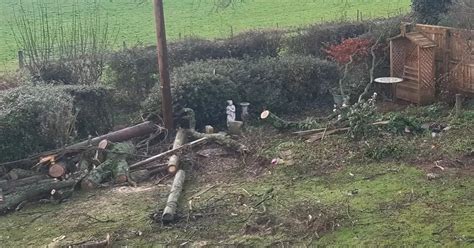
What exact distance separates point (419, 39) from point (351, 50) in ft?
6.51

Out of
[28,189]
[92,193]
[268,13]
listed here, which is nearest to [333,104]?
[92,193]

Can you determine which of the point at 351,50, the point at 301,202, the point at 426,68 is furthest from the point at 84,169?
the point at 426,68

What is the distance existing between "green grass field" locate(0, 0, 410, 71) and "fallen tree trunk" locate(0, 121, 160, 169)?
36.2 ft

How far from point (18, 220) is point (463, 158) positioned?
798 centimetres

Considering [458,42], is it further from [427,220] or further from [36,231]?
[36,231]

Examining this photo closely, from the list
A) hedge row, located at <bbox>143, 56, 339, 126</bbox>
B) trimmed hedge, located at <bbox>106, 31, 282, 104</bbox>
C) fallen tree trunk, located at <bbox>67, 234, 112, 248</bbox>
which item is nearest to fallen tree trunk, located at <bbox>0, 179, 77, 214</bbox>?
fallen tree trunk, located at <bbox>67, 234, 112, 248</bbox>

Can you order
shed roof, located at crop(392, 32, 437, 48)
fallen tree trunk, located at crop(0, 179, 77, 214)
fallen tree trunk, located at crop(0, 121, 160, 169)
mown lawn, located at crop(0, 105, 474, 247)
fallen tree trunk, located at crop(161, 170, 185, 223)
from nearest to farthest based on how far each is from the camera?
mown lawn, located at crop(0, 105, 474, 247), fallen tree trunk, located at crop(161, 170, 185, 223), fallen tree trunk, located at crop(0, 179, 77, 214), fallen tree trunk, located at crop(0, 121, 160, 169), shed roof, located at crop(392, 32, 437, 48)

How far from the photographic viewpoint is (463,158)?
36.2 feet

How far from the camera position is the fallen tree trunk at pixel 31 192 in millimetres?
10602

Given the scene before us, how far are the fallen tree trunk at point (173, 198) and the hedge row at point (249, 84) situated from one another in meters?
3.45

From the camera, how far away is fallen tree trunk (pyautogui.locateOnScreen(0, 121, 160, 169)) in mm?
11977

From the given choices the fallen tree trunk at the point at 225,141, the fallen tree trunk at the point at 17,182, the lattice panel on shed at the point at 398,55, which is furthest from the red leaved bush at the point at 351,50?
the fallen tree trunk at the point at 17,182

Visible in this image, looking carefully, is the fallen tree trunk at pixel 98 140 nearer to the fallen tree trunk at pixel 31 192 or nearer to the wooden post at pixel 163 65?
the wooden post at pixel 163 65

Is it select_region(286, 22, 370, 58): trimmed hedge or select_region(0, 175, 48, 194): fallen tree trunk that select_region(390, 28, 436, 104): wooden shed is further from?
select_region(0, 175, 48, 194): fallen tree trunk
